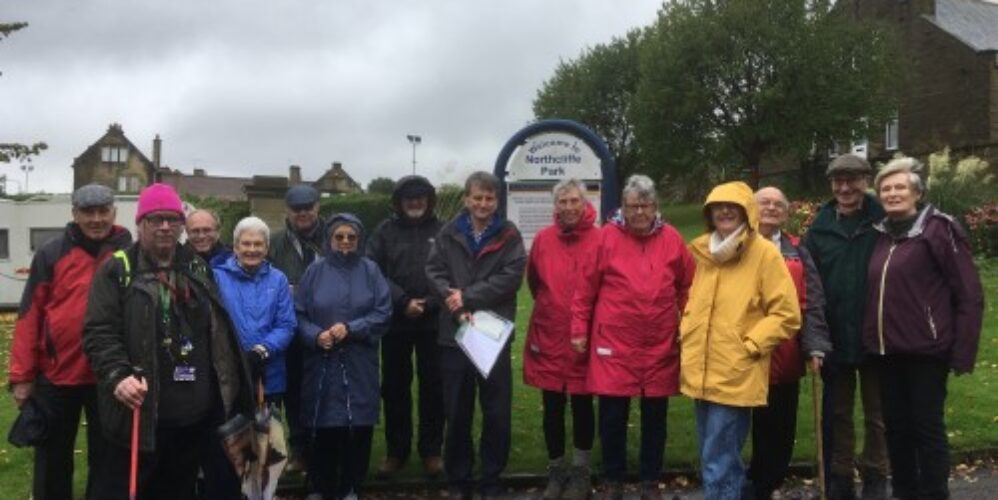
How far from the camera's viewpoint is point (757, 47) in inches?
1534

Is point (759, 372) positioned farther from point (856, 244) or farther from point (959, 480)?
point (959, 480)

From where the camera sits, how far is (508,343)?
20.6 ft

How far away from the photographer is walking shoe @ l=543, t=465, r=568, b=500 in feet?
21.1

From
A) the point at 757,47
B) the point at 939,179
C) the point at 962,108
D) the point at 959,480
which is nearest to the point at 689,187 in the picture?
the point at 757,47

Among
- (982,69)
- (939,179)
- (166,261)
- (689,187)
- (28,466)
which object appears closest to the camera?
(166,261)

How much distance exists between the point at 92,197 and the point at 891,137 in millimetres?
42787

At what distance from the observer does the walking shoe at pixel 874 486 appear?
6270mm

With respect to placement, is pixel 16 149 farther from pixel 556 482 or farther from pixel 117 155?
pixel 117 155

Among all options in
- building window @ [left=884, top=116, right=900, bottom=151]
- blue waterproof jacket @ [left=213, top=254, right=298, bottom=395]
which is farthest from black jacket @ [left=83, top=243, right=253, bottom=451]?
building window @ [left=884, top=116, right=900, bottom=151]

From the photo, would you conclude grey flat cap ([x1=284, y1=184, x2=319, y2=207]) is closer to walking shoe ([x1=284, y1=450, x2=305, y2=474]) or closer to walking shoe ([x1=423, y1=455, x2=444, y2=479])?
walking shoe ([x1=284, y1=450, x2=305, y2=474])

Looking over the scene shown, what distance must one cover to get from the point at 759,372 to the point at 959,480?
8.66ft

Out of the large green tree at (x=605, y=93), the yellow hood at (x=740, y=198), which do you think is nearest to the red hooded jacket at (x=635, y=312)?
the yellow hood at (x=740, y=198)

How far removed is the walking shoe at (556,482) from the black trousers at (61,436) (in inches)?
118

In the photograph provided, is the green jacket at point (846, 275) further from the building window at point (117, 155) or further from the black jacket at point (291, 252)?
the building window at point (117, 155)
